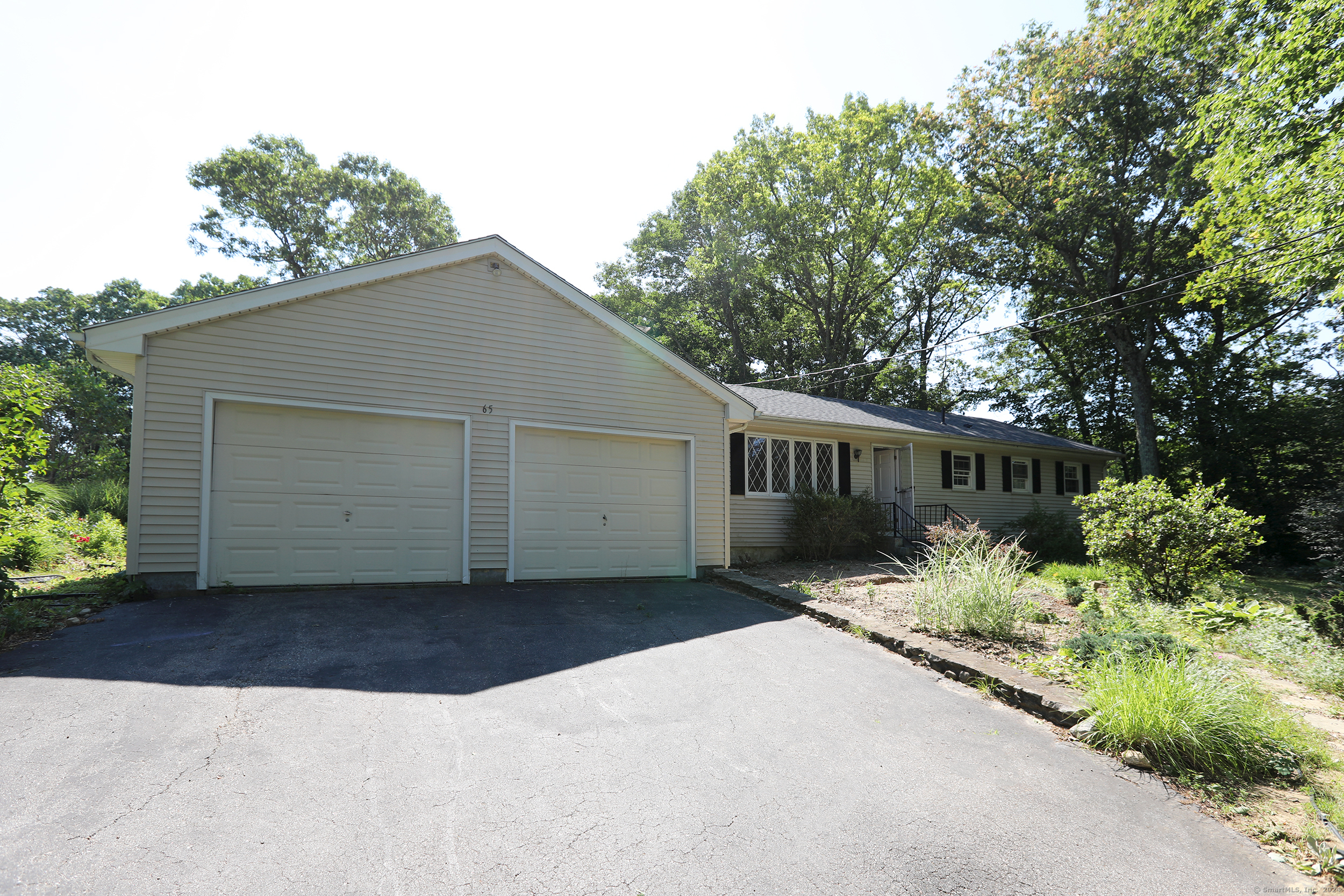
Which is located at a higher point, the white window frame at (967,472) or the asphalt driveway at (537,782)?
the white window frame at (967,472)

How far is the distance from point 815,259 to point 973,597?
900 inches

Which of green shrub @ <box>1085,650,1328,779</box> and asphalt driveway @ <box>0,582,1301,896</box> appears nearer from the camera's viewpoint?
asphalt driveway @ <box>0,582,1301,896</box>

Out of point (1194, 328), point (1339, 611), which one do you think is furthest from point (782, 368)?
point (1339, 611)

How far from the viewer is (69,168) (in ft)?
25.7

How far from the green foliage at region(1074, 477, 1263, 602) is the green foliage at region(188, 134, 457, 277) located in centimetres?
2436

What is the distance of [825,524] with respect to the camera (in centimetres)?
1212

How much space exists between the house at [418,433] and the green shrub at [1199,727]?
20.9 ft

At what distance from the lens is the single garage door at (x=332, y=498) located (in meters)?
6.93

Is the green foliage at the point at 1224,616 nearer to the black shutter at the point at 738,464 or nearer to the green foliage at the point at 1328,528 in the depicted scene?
the green foliage at the point at 1328,528

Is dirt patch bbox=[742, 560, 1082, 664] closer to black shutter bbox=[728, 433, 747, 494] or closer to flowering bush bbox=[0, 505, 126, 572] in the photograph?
black shutter bbox=[728, 433, 747, 494]

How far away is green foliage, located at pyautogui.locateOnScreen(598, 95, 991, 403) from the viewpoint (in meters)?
24.2

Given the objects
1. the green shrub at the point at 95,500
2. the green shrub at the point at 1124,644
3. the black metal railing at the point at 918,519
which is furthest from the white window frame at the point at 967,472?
the green shrub at the point at 95,500

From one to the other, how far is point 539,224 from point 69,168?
7725mm

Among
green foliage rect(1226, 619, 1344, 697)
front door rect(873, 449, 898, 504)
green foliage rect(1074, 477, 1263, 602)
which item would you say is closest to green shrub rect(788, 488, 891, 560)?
front door rect(873, 449, 898, 504)
